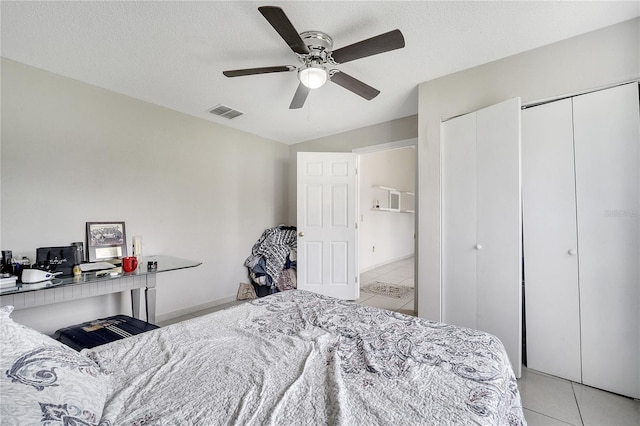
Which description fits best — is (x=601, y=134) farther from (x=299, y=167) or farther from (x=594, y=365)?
(x=299, y=167)

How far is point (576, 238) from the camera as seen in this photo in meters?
2.01

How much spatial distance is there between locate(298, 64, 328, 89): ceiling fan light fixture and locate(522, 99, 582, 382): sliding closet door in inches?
64.1

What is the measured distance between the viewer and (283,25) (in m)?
1.53

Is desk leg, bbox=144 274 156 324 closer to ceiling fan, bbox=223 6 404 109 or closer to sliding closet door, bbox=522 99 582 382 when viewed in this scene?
ceiling fan, bbox=223 6 404 109

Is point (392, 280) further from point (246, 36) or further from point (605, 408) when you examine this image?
point (246, 36)

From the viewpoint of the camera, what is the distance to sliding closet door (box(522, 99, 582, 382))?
79.7 inches

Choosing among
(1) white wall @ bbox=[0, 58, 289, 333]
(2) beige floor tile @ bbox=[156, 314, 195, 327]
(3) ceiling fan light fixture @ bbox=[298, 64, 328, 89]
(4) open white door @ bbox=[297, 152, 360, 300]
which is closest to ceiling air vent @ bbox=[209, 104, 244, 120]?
(1) white wall @ bbox=[0, 58, 289, 333]

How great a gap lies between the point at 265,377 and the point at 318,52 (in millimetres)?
1941

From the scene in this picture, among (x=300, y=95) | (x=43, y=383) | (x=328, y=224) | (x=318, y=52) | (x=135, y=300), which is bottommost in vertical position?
(x=135, y=300)

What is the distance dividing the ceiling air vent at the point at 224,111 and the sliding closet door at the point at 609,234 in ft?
10.4

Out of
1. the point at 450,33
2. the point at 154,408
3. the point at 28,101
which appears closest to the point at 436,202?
the point at 450,33

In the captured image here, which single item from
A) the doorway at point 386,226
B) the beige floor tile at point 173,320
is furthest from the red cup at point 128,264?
the doorway at point 386,226

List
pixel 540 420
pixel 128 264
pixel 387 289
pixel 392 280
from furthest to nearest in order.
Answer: pixel 392 280 < pixel 387 289 < pixel 128 264 < pixel 540 420

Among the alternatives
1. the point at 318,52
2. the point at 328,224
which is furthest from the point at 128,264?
the point at 328,224
